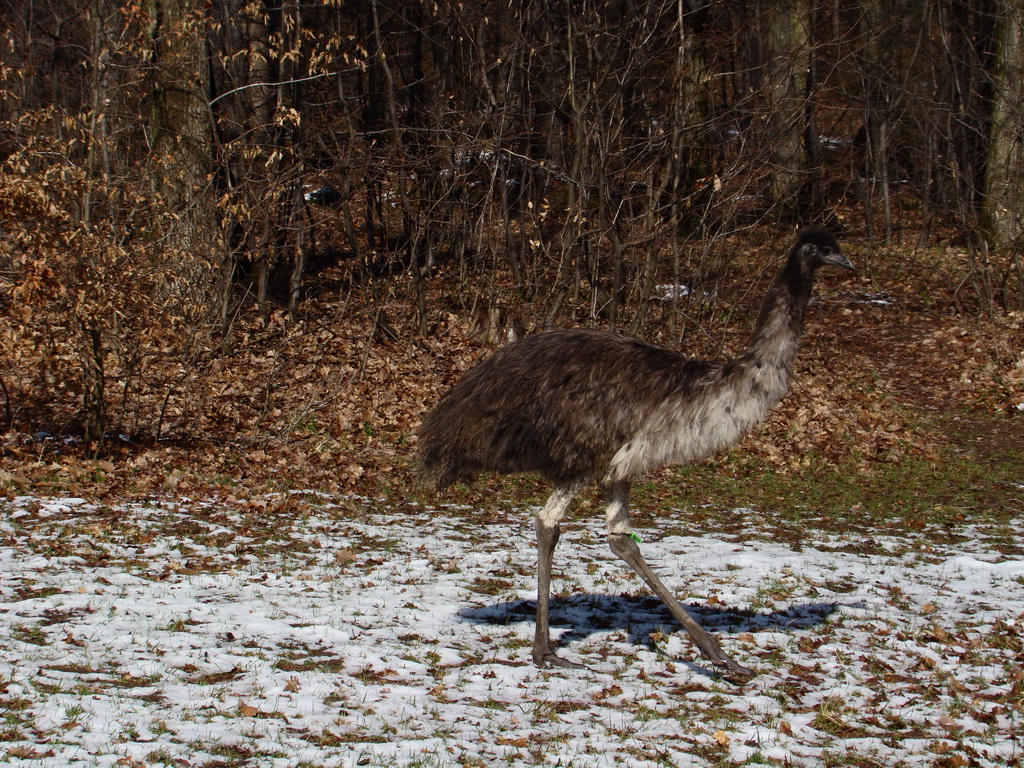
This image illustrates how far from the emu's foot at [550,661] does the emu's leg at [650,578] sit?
0.65 meters

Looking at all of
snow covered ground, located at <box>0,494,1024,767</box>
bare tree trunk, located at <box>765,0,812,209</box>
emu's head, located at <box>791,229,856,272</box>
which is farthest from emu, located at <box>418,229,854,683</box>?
bare tree trunk, located at <box>765,0,812,209</box>

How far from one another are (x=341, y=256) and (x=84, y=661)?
16832 millimetres

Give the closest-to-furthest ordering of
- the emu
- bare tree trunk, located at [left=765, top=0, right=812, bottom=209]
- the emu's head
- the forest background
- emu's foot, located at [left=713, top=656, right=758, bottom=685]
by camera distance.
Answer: emu's foot, located at [left=713, top=656, right=758, bottom=685], the emu, the emu's head, the forest background, bare tree trunk, located at [left=765, top=0, right=812, bottom=209]

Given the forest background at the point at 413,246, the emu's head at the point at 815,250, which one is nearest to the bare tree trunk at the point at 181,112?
the forest background at the point at 413,246

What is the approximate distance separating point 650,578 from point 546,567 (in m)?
0.64

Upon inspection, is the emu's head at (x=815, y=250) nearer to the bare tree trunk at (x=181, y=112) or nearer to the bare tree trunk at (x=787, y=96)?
the bare tree trunk at (x=787, y=96)

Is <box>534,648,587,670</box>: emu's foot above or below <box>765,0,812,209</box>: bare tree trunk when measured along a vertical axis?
below

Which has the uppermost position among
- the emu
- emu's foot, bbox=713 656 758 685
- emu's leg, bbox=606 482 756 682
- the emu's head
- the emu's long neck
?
the emu's head

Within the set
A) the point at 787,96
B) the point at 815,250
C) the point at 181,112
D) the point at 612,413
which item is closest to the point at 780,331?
the point at 815,250

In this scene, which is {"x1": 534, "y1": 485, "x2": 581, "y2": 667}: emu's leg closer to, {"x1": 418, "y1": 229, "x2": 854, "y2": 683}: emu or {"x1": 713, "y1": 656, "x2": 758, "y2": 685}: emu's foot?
{"x1": 418, "y1": 229, "x2": 854, "y2": 683}: emu

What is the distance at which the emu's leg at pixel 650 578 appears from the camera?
6.41m

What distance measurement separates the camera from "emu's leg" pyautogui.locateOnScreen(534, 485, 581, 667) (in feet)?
21.2

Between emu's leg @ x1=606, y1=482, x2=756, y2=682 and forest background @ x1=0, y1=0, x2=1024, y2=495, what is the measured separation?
5.02m

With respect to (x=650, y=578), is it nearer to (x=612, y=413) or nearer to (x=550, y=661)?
(x=550, y=661)
